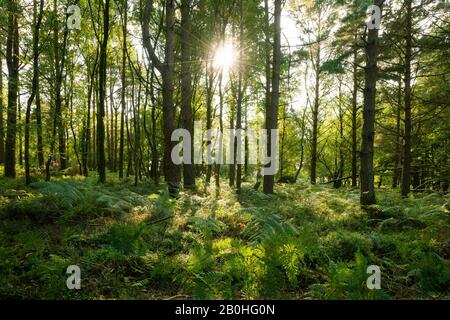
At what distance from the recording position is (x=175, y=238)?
5656mm

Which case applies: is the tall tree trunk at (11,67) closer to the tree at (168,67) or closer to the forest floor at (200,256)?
the tree at (168,67)

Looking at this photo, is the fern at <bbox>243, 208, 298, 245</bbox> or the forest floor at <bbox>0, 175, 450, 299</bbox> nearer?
the forest floor at <bbox>0, 175, 450, 299</bbox>

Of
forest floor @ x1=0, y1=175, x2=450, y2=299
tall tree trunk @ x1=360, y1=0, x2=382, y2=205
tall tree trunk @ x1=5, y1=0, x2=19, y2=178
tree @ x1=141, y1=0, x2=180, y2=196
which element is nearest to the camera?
forest floor @ x1=0, y1=175, x2=450, y2=299

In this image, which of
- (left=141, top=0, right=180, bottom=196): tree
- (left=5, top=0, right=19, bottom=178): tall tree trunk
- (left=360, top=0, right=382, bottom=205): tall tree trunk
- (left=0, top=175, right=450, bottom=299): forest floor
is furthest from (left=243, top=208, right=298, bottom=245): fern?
(left=5, top=0, right=19, bottom=178): tall tree trunk

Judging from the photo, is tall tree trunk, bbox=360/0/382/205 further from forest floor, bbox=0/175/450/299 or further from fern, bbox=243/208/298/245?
fern, bbox=243/208/298/245

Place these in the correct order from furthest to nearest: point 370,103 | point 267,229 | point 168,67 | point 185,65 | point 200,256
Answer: point 185,65
point 168,67
point 370,103
point 267,229
point 200,256

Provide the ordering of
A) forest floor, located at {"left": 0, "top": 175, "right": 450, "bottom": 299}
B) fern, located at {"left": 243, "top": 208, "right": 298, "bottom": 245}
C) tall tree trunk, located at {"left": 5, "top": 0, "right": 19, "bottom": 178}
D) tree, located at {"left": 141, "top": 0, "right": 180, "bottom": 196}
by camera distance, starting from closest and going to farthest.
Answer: forest floor, located at {"left": 0, "top": 175, "right": 450, "bottom": 299}
fern, located at {"left": 243, "top": 208, "right": 298, "bottom": 245}
tree, located at {"left": 141, "top": 0, "right": 180, "bottom": 196}
tall tree trunk, located at {"left": 5, "top": 0, "right": 19, "bottom": 178}

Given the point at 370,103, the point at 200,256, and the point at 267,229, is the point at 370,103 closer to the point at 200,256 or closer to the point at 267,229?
the point at 267,229

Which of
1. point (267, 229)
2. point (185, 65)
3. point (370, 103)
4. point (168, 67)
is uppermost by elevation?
point (185, 65)

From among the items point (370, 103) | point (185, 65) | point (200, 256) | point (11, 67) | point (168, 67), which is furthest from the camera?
point (11, 67)

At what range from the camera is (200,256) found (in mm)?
4145

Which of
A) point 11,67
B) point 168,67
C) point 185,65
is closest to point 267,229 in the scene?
point 168,67

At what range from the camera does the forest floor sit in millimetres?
3708
